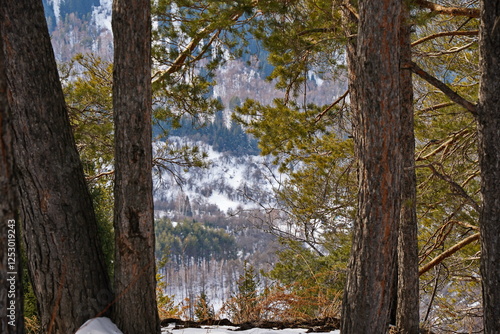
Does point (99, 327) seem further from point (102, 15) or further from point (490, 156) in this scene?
point (102, 15)

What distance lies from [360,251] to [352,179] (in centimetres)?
389

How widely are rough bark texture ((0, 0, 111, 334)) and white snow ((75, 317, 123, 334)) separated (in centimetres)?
11

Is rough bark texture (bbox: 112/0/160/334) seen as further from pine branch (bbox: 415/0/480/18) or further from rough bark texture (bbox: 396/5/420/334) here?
pine branch (bbox: 415/0/480/18)

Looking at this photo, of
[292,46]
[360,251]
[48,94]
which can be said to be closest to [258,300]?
[360,251]

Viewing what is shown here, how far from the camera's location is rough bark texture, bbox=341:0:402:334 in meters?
2.61

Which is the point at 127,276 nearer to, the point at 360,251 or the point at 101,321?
the point at 101,321

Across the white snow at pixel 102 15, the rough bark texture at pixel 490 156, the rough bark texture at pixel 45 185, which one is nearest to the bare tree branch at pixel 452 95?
the rough bark texture at pixel 490 156

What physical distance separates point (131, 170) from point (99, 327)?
945 millimetres

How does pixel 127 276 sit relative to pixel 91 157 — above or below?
below

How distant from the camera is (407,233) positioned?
3613mm

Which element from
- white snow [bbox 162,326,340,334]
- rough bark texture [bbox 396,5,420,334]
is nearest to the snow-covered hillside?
white snow [bbox 162,326,340,334]

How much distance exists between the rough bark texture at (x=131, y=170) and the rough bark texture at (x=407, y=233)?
6.88ft

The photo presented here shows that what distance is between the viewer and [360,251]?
272cm

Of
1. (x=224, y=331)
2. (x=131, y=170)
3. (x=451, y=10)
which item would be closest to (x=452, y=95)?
(x=451, y=10)
